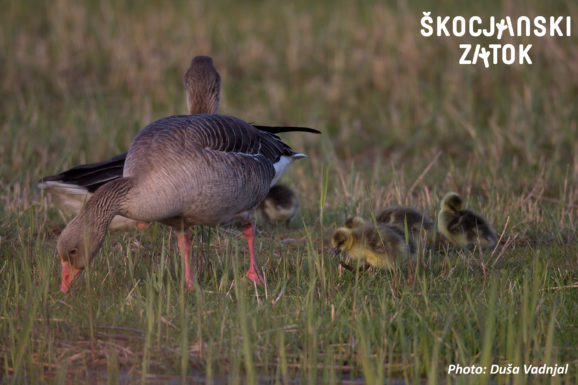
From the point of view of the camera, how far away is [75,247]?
193 inches

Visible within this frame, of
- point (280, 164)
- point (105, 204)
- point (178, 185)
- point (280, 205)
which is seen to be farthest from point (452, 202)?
point (105, 204)

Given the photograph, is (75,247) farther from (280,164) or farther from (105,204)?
(280,164)

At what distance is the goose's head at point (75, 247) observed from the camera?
193 inches

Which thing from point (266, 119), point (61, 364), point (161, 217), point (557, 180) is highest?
point (266, 119)

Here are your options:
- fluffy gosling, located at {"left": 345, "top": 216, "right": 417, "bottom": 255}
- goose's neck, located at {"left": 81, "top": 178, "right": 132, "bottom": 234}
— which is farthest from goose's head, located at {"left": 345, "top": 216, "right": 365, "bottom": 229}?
goose's neck, located at {"left": 81, "top": 178, "right": 132, "bottom": 234}

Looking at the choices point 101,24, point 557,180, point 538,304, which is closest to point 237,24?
point 101,24

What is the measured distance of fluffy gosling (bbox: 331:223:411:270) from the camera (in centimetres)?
557

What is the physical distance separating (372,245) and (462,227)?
929mm

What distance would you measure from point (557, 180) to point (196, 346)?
5.34m

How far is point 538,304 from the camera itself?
477cm

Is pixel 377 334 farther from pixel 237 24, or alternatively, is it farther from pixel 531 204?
pixel 237 24

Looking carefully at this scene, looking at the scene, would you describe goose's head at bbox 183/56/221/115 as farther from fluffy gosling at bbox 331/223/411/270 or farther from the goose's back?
fluffy gosling at bbox 331/223/411/270

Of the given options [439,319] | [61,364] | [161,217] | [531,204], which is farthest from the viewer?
[531,204]

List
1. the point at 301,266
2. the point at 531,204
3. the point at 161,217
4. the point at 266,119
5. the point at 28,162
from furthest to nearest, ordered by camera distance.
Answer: the point at 266,119
the point at 28,162
the point at 531,204
the point at 301,266
the point at 161,217
